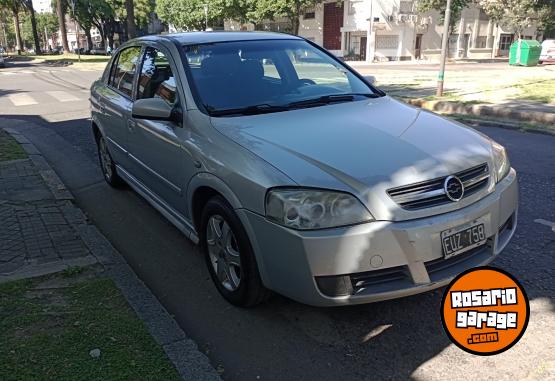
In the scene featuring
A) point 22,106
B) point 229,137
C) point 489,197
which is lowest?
point 22,106

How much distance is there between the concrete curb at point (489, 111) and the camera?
359 inches

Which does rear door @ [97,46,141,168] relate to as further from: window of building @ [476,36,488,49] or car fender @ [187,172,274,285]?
window of building @ [476,36,488,49]

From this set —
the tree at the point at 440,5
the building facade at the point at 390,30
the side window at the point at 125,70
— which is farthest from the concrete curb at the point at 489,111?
the building facade at the point at 390,30

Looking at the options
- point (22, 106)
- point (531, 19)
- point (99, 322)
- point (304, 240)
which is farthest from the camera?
point (531, 19)

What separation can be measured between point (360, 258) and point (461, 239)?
1.95 feet

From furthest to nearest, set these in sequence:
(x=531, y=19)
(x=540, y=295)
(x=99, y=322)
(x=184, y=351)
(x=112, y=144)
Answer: (x=531, y=19)
(x=112, y=144)
(x=540, y=295)
(x=99, y=322)
(x=184, y=351)

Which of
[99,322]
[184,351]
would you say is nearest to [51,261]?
[99,322]

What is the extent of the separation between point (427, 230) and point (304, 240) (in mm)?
628

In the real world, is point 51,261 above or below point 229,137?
below

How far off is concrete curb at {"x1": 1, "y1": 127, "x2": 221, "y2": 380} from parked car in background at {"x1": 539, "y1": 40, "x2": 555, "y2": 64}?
3242 centimetres

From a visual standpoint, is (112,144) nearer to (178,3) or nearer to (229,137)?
(229,137)

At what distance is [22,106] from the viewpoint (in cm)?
1385

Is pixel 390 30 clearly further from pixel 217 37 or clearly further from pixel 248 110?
pixel 248 110

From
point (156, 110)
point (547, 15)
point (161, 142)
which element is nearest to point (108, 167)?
point (161, 142)
